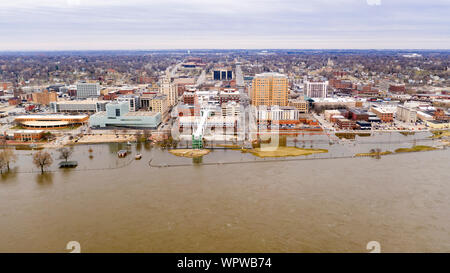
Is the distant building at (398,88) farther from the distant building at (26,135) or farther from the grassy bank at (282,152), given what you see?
the distant building at (26,135)

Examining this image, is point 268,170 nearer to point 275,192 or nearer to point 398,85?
point 275,192

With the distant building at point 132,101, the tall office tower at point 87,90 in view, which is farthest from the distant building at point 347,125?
the tall office tower at point 87,90

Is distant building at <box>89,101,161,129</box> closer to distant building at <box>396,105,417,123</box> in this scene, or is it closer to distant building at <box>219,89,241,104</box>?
distant building at <box>219,89,241,104</box>

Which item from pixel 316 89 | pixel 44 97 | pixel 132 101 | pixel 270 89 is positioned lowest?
pixel 132 101

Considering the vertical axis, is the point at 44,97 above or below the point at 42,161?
above

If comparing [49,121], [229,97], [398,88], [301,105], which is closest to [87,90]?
[49,121]

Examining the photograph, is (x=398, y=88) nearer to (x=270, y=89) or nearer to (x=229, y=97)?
(x=270, y=89)

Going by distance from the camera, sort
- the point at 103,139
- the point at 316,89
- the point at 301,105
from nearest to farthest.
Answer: the point at 103,139
the point at 301,105
the point at 316,89
